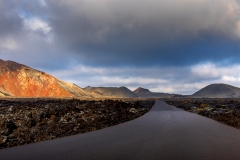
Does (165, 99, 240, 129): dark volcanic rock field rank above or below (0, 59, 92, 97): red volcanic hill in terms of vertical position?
below

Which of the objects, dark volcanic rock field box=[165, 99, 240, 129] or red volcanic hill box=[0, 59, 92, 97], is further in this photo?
red volcanic hill box=[0, 59, 92, 97]

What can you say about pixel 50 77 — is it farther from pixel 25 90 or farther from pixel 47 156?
pixel 47 156

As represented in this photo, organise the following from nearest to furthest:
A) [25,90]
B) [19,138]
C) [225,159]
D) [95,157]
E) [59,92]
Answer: [225,159] < [95,157] < [19,138] < [25,90] < [59,92]

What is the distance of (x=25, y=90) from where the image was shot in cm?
14562

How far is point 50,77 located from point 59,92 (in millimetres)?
15472

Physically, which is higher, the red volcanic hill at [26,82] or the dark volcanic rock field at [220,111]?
the red volcanic hill at [26,82]

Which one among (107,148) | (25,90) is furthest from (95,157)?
(25,90)

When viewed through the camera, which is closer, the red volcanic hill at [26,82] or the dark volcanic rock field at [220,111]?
the dark volcanic rock field at [220,111]

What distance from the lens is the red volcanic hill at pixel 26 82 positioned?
141500 mm

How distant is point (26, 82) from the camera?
148m

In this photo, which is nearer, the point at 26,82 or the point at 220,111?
the point at 220,111

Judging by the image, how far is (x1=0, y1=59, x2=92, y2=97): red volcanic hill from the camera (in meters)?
142

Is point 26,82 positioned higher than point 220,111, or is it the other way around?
point 26,82

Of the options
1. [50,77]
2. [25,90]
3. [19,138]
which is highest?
[50,77]
